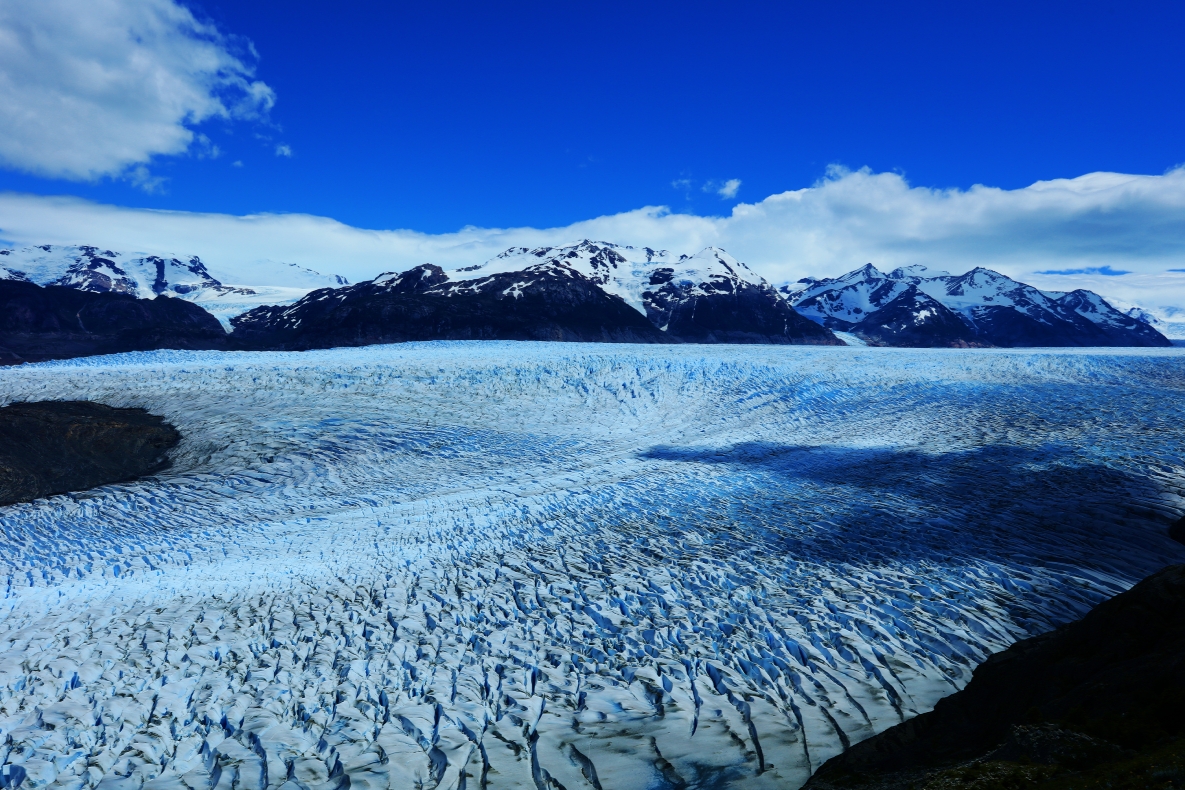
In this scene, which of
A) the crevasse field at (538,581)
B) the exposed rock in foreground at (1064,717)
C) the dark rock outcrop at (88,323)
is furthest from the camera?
the dark rock outcrop at (88,323)

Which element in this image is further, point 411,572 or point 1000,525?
point 1000,525

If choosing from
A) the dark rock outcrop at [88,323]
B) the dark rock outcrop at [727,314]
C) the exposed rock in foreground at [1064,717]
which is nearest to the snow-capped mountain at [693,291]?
the dark rock outcrop at [727,314]

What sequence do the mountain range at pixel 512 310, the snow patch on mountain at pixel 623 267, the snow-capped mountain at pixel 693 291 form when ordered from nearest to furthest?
the mountain range at pixel 512 310 < the snow-capped mountain at pixel 693 291 < the snow patch on mountain at pixel 623 267

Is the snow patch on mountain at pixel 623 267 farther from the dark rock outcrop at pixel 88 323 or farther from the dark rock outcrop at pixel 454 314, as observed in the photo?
the dark rock outcrop at pixel 88 323

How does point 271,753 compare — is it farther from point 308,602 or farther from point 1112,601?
point 1112,601

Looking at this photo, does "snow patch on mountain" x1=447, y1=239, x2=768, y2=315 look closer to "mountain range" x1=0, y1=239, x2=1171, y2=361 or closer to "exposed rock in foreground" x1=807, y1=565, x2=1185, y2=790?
"mountain range" x1=0, y1=239, x2=1171, y2=361

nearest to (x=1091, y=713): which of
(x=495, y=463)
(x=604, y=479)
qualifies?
(x=604, y=479)

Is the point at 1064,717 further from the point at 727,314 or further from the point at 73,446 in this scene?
the point at 727,314
